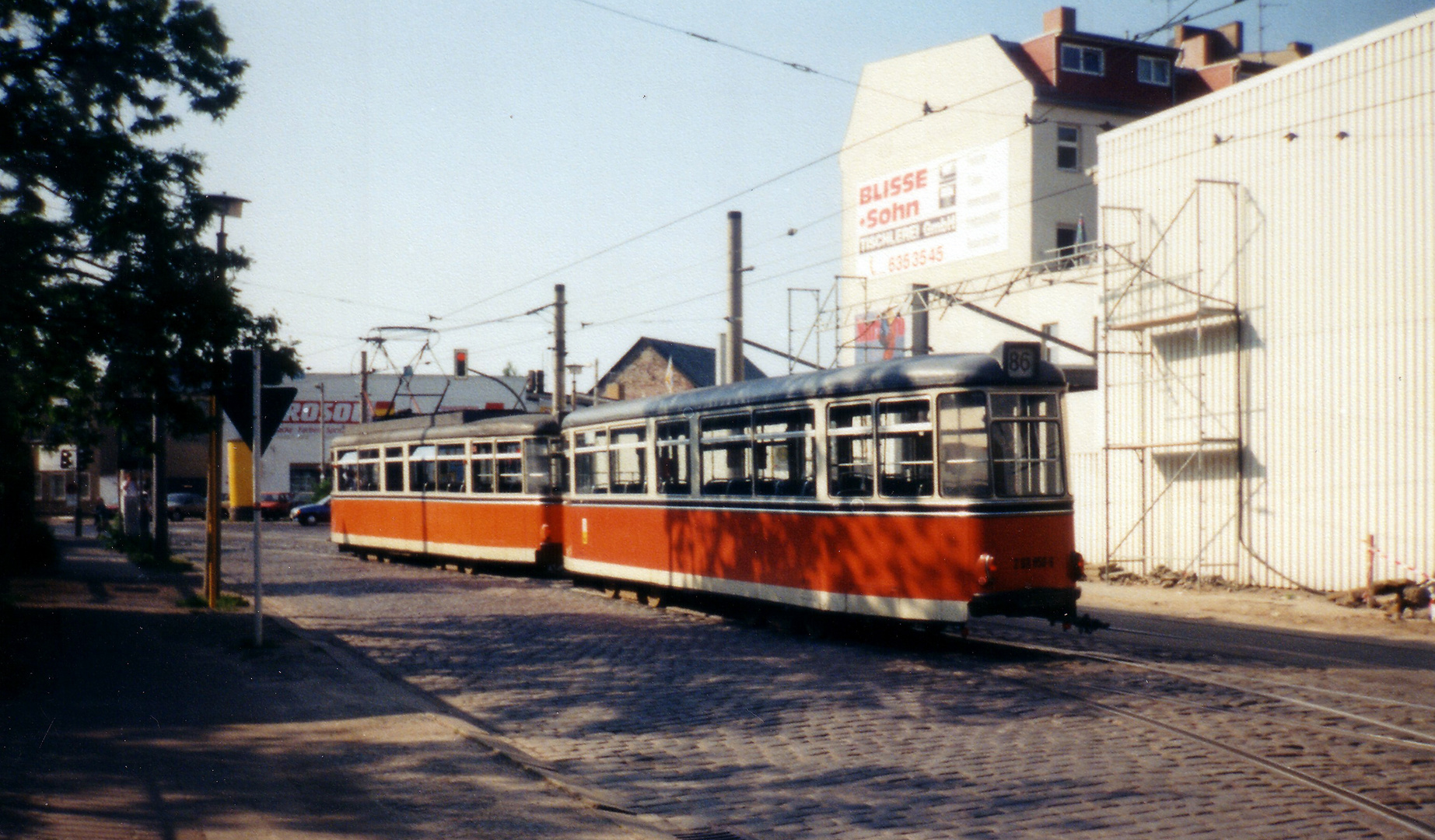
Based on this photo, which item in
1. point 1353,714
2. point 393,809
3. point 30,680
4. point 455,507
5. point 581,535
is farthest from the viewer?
point 455,507

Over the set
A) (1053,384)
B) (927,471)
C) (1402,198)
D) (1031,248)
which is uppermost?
(1031,248)

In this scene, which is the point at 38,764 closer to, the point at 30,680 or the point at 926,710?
the point at 30,680

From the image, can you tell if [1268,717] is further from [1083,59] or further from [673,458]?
[1083,59]

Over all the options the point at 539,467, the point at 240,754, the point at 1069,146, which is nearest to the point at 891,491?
the point at 240,754

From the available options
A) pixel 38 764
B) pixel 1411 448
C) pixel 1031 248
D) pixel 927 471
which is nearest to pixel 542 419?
pixel 927 471

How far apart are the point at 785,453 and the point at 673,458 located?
9.13 feet

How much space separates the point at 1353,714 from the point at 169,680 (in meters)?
9.11

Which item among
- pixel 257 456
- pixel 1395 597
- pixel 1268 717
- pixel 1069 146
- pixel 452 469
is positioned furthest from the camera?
pixel 1069 146

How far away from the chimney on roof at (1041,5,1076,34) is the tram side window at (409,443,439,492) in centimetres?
2730

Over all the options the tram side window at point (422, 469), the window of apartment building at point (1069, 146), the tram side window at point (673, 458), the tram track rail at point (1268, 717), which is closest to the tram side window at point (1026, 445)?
the tram track rail at point (1268, 717)

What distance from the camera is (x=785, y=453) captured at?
14273 mm

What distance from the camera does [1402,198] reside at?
18781mm

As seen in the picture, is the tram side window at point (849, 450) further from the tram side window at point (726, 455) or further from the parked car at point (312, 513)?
the parked car at point (312, 513)

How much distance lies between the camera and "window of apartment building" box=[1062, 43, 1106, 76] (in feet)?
137
